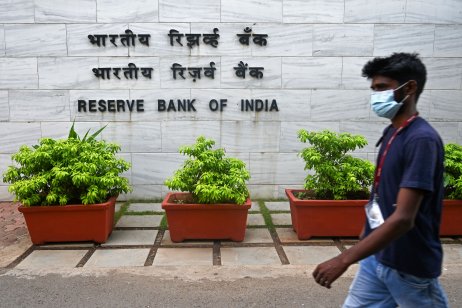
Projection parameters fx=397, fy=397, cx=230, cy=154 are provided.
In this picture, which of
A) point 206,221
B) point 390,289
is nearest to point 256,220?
point 206,221

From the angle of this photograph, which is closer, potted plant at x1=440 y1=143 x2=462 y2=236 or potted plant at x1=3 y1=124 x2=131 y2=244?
potted plant at x1=3 y1=124 x2=131 y2=244

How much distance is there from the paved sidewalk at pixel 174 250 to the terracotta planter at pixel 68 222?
0.09m

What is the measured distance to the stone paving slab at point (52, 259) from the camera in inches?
143

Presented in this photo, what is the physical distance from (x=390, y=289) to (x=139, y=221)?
3.64 metres

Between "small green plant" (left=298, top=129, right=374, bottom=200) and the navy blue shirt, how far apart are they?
2.45 m

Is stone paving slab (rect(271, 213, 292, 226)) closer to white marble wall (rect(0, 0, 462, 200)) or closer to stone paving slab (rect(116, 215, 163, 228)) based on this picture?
white marble wall (rect(0, 0, 462, 200))

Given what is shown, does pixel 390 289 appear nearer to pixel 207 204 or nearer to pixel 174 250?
pixel 207 204

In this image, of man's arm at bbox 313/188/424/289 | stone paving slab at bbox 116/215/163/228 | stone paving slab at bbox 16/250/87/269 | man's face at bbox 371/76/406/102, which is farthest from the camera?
stone paving slab at bbox 116/215/163/228

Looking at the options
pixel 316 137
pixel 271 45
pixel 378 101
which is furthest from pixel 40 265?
pixel 271 45

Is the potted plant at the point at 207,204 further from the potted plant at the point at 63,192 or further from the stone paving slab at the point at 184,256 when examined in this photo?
the potted plant at the point at 63,192

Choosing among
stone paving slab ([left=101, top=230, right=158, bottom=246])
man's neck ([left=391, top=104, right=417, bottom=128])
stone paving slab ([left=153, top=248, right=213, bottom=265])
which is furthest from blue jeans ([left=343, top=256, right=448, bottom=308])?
stone paving slab ([left=101, top=230, right=158, bottom=246])

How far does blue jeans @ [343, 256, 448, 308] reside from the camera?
164 centimetres

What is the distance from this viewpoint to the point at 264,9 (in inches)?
213

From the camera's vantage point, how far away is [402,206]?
1509mm
